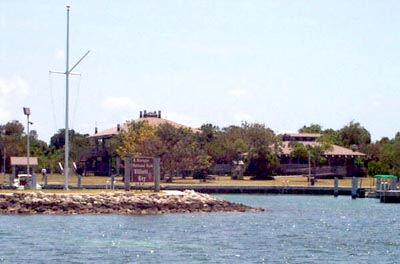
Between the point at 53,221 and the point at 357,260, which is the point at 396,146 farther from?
the point at 357,260

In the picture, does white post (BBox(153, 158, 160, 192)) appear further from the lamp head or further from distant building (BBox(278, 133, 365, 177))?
distant building (BBox(278, 133, 365, 177))

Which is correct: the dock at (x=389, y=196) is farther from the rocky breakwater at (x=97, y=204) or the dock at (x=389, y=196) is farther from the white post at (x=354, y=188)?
the rocky breakwater at (x=97, y=204)

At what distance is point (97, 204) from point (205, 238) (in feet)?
60.0

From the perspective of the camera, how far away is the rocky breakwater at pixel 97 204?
6488 centimetres

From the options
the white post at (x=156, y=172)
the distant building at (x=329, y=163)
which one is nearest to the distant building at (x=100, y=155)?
the distant building at (x=329, y=163)

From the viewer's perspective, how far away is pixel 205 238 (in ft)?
163

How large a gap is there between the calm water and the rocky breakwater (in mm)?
2723

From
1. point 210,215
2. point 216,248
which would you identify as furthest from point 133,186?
point 216,248

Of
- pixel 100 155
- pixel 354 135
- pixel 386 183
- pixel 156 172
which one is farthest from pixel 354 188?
pixel 354 135

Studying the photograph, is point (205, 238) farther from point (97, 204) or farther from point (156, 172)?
point (156, 172)

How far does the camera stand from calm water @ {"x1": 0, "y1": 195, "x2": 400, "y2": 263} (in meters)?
41.0

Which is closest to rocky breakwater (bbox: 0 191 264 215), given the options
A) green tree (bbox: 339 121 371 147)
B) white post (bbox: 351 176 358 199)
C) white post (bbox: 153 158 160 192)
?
white post (bbox: 153 158 160 192)

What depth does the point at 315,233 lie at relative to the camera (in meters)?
55.0

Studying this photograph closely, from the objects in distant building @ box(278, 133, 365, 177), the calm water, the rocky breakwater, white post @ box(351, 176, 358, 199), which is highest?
distant building @ box(278, 133, 365, 177)
